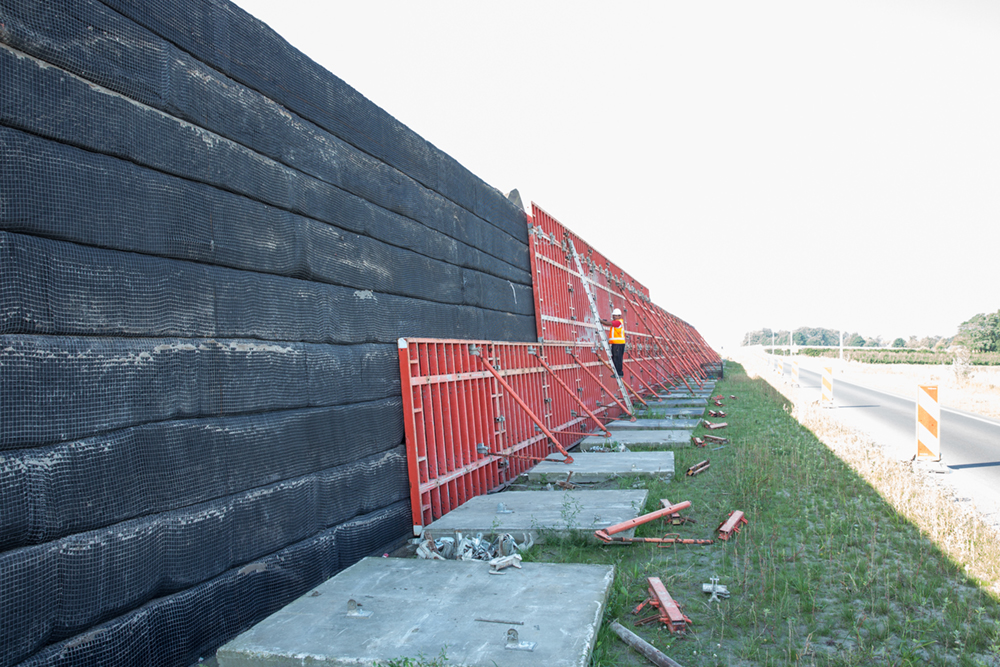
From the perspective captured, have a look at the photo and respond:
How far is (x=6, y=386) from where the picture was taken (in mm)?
2562

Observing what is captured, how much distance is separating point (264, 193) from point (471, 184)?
4.34 metres

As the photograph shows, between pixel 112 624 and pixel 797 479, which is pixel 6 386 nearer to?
pixel 112 624

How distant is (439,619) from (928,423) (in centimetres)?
897

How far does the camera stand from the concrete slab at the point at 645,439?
9.43 metres

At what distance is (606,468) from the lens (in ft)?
24.2

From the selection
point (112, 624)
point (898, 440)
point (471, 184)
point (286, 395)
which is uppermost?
point (471, 184)

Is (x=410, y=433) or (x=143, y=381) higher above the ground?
(x=143, y=381)

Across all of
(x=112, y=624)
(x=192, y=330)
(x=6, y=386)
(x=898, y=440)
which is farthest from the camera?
(x=898, y=440)

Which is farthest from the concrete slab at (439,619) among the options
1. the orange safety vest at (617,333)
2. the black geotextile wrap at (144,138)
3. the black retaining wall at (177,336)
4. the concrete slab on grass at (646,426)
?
the orange safety vest at (617,333)

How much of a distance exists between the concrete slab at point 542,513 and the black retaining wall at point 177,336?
559mm

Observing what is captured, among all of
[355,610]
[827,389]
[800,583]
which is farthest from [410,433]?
[827,389]

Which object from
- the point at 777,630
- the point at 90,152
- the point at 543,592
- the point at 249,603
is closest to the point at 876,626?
the point at 777,630

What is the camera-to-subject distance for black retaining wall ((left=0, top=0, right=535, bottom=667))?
8.85 ft

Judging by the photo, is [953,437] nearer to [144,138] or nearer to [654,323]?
[654,323]
